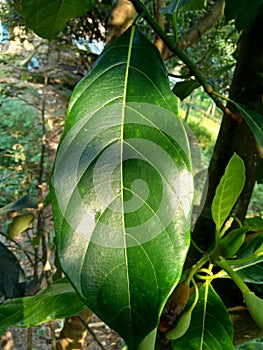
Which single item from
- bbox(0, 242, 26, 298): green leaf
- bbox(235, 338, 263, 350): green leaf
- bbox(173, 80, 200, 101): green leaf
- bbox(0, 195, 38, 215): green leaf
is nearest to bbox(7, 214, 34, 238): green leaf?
bbox(0, 195, 38, 215): green leaf

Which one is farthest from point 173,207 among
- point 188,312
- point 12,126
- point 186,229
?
point 12,126

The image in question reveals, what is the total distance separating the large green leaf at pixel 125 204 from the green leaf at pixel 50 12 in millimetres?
142

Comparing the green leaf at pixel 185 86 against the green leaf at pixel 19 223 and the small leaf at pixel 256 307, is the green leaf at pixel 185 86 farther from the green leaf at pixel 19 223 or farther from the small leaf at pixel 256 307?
the green leaf at pixel 19 223

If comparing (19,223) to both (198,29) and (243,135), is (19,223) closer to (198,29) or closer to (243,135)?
(198,29)

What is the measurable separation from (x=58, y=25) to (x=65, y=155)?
213mm

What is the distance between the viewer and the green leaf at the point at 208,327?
0.41 metres

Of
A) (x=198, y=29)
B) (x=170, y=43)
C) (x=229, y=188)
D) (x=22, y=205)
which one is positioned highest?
(x=198, y=29)

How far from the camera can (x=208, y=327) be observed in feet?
1.37

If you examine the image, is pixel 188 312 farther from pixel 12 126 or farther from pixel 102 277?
pixel 12 126

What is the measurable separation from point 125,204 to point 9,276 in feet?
2.75

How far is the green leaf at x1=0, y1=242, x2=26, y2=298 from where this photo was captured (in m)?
1.01

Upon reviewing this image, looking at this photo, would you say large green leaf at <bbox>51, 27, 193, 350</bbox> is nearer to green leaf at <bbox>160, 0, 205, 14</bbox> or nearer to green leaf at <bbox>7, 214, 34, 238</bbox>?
green leaf at <bbox>160, 0, 205, 14</bbox>

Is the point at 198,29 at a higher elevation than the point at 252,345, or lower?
higher

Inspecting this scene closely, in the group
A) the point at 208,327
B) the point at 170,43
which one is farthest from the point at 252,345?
the point at 170,43
